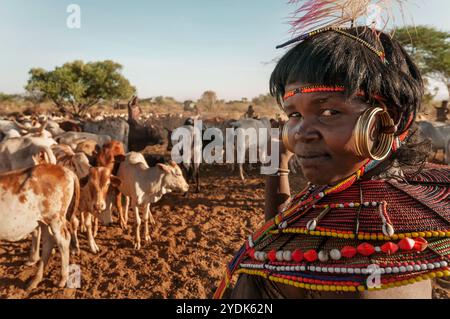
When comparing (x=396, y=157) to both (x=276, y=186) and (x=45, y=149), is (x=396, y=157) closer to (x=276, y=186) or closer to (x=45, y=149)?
(x=276, y=186)

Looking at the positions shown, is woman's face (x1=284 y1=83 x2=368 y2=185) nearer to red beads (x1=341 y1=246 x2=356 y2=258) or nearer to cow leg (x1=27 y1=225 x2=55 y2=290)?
red beads (x1=341 y1=246 x2=356 y2=258)

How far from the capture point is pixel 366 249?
33.0 inches

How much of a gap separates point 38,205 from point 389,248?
5043 millimetres

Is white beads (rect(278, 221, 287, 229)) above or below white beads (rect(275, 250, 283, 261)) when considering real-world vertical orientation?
above

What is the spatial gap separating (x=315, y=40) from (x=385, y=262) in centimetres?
68

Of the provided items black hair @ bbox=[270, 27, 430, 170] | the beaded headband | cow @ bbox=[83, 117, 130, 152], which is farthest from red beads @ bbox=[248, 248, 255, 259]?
cow @ bbox=[83, 117, 130, 152]

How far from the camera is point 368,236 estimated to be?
0.86m

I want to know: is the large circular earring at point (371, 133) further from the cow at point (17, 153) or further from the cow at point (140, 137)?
the cow at point (140, 137)

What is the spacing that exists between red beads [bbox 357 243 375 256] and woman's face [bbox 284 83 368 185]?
9.5 inches

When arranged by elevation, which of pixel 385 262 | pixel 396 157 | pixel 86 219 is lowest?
pixel 86 219

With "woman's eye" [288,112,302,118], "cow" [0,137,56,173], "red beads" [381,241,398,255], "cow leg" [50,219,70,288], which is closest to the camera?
"red beads" [381,241,398,255]

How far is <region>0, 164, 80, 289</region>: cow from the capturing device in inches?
180

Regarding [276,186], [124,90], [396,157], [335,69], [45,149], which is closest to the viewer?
[335,69]
